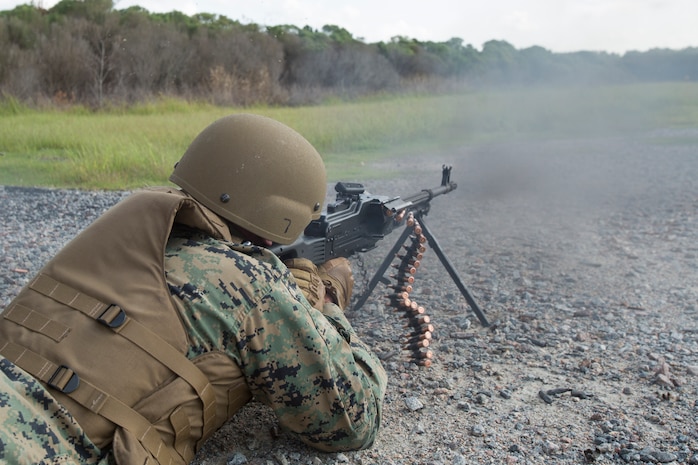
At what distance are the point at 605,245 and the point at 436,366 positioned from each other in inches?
162

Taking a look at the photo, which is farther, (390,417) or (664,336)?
(664,336)

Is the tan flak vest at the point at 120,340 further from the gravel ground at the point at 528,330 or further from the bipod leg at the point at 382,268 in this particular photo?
the bipod leg at the point at 382,268

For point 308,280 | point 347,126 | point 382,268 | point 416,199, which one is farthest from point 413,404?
point 347,126

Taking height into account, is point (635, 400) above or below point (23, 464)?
below

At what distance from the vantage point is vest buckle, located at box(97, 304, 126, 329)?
2.18 m

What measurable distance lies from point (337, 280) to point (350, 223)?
1.58 feet

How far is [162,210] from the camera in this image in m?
2.30

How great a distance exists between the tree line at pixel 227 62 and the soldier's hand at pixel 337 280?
47.7ft

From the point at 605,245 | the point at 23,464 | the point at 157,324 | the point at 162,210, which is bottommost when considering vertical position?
the point at 605,245

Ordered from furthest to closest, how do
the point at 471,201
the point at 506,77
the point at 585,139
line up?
the point at 506,77 < the point at 585,139 < the point at 471,201

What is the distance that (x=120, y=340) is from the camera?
2.21 metres

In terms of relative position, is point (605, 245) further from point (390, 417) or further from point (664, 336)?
point (390, 417)

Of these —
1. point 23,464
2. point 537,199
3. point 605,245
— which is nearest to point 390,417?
point 23,464

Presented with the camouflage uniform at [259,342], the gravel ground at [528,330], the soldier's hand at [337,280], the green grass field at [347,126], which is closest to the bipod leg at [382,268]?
the gravel ground at [528,330]
